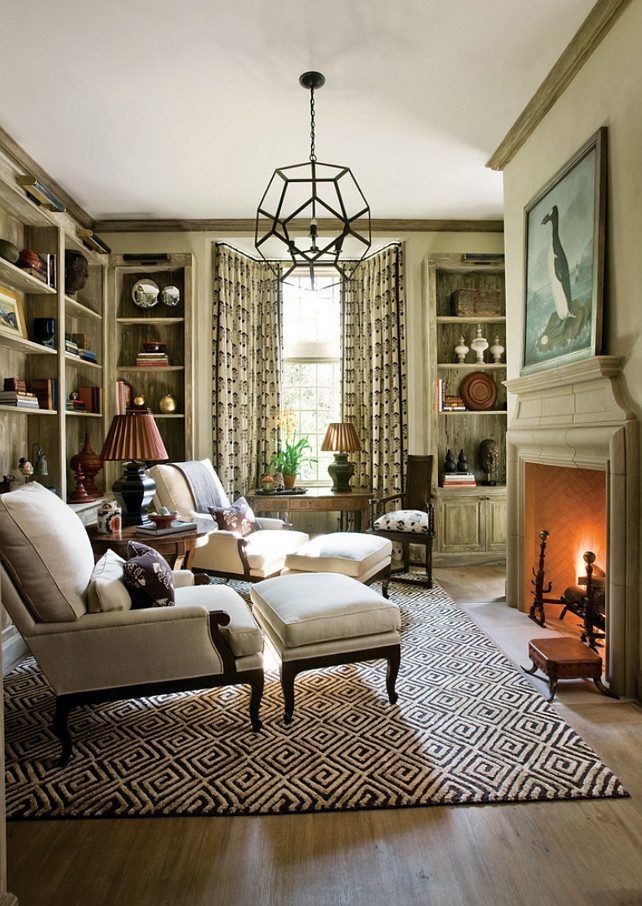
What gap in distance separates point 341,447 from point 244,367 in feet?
4.20

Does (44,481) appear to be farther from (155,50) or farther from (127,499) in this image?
(155,50)

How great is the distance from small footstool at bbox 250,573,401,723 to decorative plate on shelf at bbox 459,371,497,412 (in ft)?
10.2

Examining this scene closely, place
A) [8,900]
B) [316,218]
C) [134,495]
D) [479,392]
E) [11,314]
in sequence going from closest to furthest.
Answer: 1. [8,900]
2. [134,495]
3. [11,314]
4. [316,218]
5. [479,392]

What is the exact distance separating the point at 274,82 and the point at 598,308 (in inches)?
83.1

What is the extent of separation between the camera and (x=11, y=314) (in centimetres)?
358

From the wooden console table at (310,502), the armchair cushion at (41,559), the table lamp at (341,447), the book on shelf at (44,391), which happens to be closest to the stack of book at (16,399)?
the book on shelf at (44,391)

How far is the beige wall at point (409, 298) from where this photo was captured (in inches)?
197

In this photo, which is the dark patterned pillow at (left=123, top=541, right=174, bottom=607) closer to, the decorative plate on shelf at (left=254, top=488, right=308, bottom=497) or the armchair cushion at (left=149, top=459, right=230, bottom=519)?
the armchair cushion at (left=149, top=459, right=230, bottom=519)

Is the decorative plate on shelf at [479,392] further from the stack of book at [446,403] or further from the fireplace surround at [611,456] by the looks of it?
the fireplace surround at [611,456]

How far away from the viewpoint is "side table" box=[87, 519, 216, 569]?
2936 millimetres

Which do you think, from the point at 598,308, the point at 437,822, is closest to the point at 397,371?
the point at 598,308

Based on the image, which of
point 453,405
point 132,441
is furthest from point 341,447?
point 132,441

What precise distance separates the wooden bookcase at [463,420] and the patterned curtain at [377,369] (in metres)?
0.31

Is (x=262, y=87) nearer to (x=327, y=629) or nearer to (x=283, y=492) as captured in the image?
(x=327, y=629)
